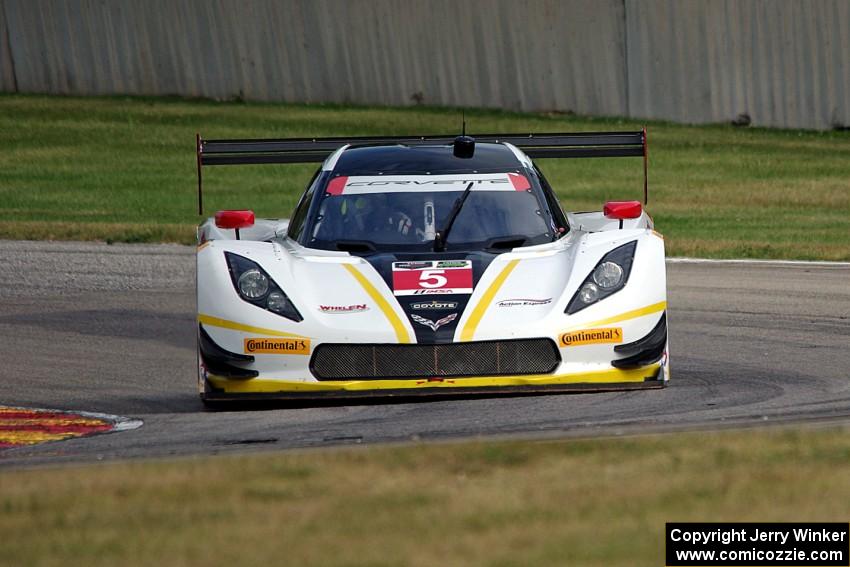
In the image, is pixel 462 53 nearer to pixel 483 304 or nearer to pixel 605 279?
pixel 605 279

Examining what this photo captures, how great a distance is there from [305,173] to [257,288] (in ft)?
49.2

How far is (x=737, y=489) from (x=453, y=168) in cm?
423

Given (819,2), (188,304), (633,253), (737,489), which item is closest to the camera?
(737,489)

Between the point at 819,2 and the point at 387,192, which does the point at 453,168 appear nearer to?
the point at 387,192

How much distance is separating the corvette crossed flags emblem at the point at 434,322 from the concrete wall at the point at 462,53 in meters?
20.1

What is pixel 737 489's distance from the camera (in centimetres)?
489

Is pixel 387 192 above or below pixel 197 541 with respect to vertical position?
above

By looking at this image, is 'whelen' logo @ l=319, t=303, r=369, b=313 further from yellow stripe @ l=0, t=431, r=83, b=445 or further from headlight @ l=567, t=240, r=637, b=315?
yellow stripe @ l=0, t=431, r=83, b=445

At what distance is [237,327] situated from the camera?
7.41 meters

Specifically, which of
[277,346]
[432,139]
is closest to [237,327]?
[277,346]

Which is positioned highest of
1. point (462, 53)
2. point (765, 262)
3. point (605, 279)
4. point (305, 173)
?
point (462, 53)

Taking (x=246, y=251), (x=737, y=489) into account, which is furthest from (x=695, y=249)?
(x=737, y=489)

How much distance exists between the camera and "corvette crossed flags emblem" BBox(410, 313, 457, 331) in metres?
7.21

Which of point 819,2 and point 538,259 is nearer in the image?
point 538,259
